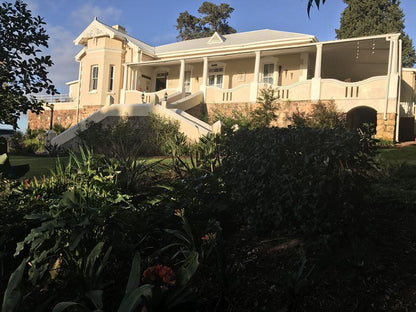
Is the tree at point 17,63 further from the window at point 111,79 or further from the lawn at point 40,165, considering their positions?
the window at point 111,79

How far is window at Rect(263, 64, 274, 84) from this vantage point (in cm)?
1975

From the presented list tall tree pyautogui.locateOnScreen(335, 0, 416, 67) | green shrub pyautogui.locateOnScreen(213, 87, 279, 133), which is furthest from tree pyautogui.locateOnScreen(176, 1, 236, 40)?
green shrub pyautogui.locateOnScreen(213, 87, 279, 133)

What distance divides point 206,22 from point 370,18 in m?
20.8

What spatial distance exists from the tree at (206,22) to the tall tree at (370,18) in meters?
16.7

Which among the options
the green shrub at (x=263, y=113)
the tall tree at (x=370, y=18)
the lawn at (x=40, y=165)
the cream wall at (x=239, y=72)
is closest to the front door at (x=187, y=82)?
the cream wall at (x=239, y=72)

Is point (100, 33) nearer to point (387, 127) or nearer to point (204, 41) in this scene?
point (204, 41)

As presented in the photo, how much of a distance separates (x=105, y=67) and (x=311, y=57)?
1323 cm

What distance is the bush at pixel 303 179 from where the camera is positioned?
9.27 feet

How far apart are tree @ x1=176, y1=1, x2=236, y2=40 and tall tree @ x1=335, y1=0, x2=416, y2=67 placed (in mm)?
16711

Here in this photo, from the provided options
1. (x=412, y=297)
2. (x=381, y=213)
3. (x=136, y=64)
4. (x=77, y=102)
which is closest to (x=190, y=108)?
(x=136, y=64)

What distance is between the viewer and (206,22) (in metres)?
42.4

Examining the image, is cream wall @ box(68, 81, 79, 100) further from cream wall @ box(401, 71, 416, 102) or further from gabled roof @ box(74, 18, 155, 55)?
cream wall @ box(401, 71, 416, 102)

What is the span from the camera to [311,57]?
61.6 ft

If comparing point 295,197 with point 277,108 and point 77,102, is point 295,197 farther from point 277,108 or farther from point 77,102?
point 77,102
